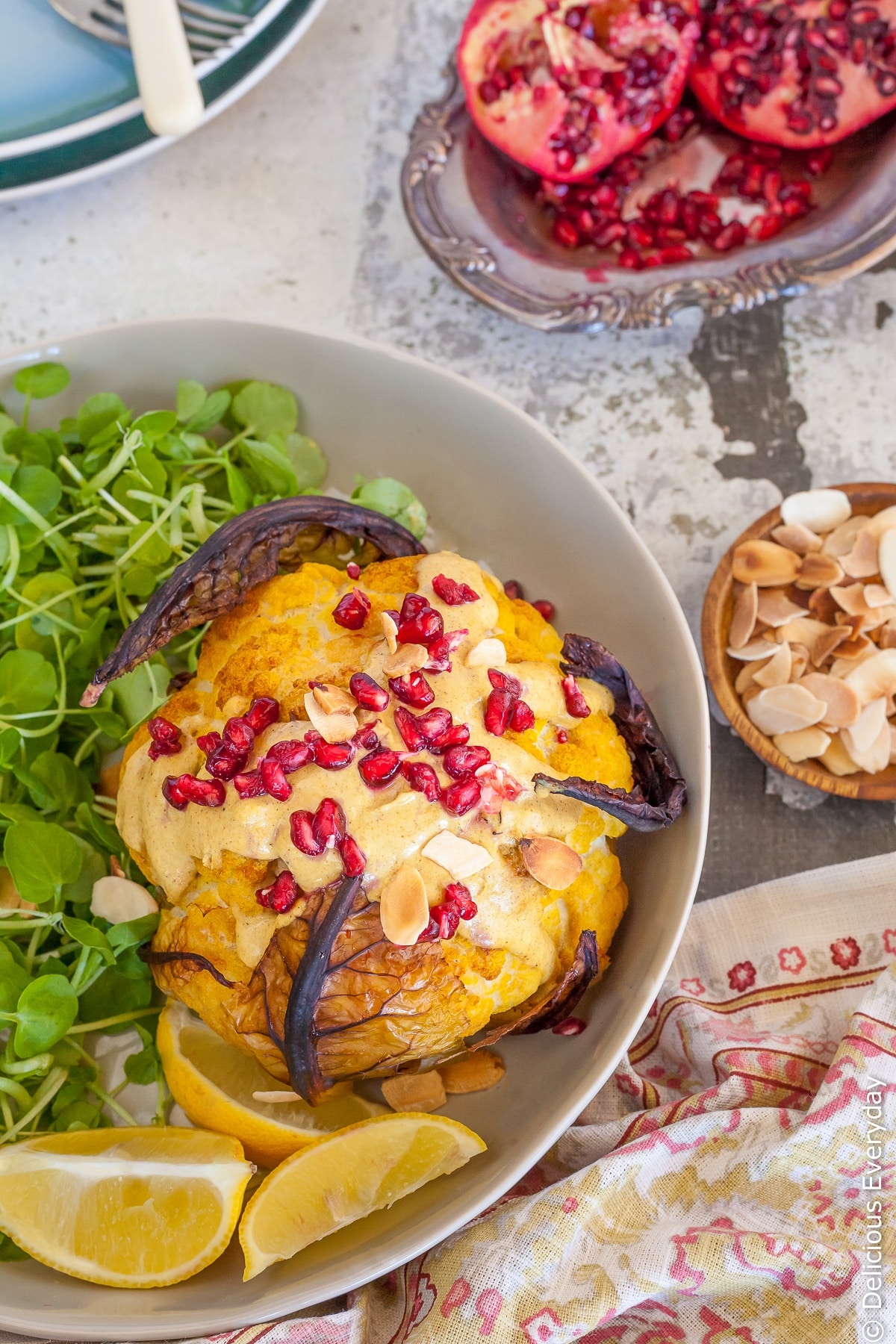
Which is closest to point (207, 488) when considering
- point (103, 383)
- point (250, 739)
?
point (103, 383)

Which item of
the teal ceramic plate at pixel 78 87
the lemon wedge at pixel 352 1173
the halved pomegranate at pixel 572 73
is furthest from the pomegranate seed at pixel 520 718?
the teal ceramic plate at pixel 78 87

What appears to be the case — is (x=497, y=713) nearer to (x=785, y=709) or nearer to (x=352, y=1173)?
(x=785, y=709)

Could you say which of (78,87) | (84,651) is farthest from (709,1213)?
A: (78,87)

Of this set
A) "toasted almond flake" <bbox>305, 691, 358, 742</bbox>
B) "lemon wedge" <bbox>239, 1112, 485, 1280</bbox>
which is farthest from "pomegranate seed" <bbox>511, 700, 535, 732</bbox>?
"lemon wedge" <bbox>239, 1112, 485, 1280</bbox>

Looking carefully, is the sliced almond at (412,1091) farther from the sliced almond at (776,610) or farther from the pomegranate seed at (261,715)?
the sliced almond at (776,610)

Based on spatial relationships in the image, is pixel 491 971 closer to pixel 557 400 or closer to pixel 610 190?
pixel 557 400
